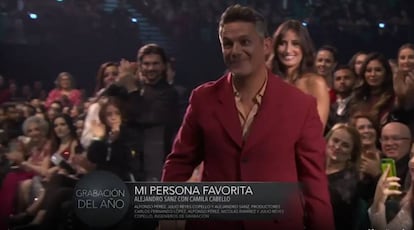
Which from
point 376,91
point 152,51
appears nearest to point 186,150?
point 152,51

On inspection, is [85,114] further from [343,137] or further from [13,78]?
[343,137]

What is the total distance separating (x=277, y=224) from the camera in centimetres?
169

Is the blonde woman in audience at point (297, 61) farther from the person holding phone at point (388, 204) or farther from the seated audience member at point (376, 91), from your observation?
the person holding phone at point (388, 204)

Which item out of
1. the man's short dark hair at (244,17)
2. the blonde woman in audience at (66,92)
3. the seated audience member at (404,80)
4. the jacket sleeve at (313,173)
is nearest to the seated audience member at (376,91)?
the seated audience member at (404,80)

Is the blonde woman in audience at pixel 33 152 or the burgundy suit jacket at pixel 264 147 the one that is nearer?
the burgundy suit jacket at pixel 264 147

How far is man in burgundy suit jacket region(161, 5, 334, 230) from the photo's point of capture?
165cm

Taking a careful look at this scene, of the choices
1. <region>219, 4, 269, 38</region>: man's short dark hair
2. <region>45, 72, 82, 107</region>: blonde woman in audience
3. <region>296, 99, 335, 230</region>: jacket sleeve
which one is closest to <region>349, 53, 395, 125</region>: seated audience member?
<region>296, 99, 335, 230</region>: jacket sleeve

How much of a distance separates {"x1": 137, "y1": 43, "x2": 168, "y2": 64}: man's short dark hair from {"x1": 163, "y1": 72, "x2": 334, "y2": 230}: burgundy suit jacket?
130 mm

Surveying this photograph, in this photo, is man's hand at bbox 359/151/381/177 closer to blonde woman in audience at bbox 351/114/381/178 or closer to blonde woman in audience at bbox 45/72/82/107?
blonde woman in audience at bbox 351/114/381/178

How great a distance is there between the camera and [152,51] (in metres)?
1.72

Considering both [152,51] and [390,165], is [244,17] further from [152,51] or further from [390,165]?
[390,165]

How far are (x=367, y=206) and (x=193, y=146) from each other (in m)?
0.50

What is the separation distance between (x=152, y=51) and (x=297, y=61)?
39cm

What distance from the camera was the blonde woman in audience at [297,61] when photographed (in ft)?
5.54
